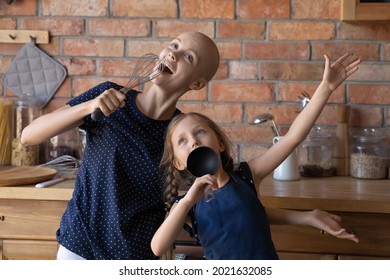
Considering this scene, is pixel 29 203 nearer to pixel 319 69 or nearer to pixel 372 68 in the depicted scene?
pixel 319 69

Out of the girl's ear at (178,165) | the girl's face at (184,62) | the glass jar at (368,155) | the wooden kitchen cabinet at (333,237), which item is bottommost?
the wooden kitchen cabinet at (333,237)

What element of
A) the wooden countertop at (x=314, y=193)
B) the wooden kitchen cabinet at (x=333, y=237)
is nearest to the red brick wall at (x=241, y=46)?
the wooden countertop at (x=314, y=193)

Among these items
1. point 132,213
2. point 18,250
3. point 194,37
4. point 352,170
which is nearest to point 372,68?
point 352,170

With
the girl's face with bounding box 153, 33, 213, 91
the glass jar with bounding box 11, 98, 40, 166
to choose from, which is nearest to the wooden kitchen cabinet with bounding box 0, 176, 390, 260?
the glass jar with bounding box 11, 98, 40, 166

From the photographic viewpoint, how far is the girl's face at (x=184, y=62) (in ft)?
Result: 4.84

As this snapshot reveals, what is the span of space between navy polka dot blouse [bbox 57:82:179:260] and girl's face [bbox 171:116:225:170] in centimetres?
10

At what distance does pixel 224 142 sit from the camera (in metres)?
1.48

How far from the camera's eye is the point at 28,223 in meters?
1.87

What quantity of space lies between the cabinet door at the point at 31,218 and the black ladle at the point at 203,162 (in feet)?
2.30

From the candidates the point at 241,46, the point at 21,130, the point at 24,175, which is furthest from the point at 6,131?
the point at 241,46

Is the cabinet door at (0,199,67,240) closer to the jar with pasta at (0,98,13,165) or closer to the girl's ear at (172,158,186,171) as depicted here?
the jar with pasta at (0,98,13,165)

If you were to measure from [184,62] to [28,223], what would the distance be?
2.48 feet

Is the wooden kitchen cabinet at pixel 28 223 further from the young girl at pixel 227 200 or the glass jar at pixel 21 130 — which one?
the young girl at pixel 227 200

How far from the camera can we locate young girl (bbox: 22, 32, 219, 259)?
147 cm
